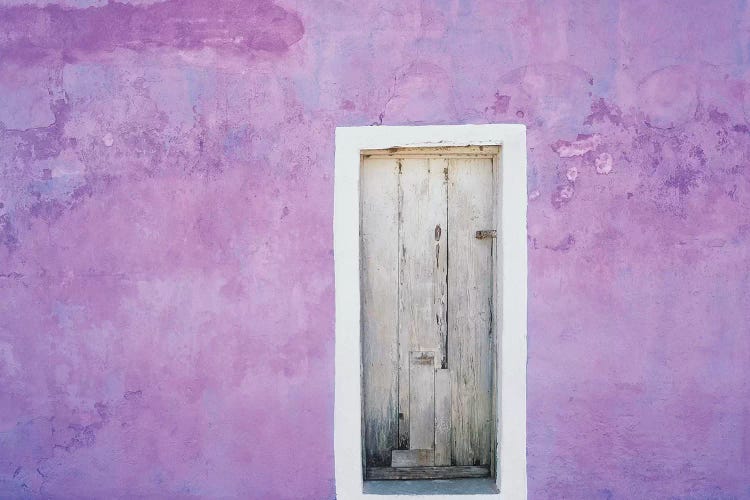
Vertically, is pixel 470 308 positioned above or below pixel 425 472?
above

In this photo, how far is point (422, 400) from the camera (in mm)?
3250

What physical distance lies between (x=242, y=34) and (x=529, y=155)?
1.56 m

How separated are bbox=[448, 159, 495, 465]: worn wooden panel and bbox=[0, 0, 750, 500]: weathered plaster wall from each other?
30 cm

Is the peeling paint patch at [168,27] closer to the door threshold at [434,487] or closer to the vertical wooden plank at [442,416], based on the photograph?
the vertical wooden plank at [442,416]

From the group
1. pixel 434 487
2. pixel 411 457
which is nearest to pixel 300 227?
pixel 411 457

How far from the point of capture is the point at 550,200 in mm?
2992

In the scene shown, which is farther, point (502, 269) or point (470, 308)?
point (470, 308)

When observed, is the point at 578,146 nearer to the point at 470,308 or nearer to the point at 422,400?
the point at 470,308

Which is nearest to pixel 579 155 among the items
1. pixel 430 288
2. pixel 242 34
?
pixel 430 288

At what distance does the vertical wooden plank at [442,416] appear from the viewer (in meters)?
3.24

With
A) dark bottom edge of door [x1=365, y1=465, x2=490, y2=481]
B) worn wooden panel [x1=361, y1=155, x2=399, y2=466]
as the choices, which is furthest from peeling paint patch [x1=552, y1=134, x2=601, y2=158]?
dark bottom edge of door [x1=365, y1=465, x2=490, y2=481]

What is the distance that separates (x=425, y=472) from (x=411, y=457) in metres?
0.11

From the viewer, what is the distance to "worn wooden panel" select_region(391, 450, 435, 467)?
3.26 meters

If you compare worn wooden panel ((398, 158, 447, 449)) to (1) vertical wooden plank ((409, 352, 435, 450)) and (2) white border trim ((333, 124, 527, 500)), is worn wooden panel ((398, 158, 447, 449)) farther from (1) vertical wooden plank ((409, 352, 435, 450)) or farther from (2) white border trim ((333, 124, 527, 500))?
(2) white border trim ((333, 124, 527, 500))
